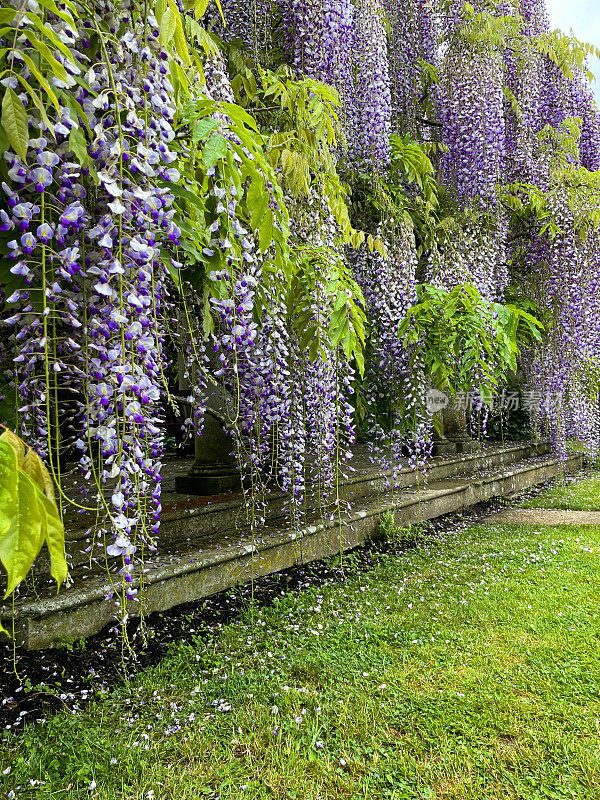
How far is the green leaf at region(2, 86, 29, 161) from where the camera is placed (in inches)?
45.1

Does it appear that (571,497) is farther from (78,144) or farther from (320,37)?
(78,144)

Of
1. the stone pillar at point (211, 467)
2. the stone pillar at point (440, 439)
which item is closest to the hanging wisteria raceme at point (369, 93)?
the stone pillar at point (211, 467)

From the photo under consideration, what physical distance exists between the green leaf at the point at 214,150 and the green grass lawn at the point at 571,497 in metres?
5.33

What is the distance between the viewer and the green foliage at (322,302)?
9.09 feet

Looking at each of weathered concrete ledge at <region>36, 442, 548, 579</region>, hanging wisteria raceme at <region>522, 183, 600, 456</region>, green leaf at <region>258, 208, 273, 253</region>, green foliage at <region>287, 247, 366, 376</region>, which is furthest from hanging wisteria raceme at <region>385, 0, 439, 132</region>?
green leaf at <region>258, 208, 273, 253</region>

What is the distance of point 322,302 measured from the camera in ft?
9.75

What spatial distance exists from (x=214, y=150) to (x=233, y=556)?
6.99 ft

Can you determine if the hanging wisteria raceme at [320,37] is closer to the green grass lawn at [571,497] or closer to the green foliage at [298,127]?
the green foliage at [298,127]

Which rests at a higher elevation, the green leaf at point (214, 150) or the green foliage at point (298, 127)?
the green foliage at point (298, 127)

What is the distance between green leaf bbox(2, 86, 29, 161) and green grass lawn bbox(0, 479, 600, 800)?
1.71m

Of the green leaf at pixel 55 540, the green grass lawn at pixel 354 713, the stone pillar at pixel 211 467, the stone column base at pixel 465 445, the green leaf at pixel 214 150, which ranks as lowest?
the green grass lawn at pixel 354 713

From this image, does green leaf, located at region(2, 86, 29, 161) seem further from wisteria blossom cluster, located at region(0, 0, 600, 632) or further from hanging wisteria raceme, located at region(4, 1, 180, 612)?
hanging wisteria raceme, located at region(4, 1, 180, 612)

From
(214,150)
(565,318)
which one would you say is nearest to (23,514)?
(214,150)

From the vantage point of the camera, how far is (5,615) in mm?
2279
